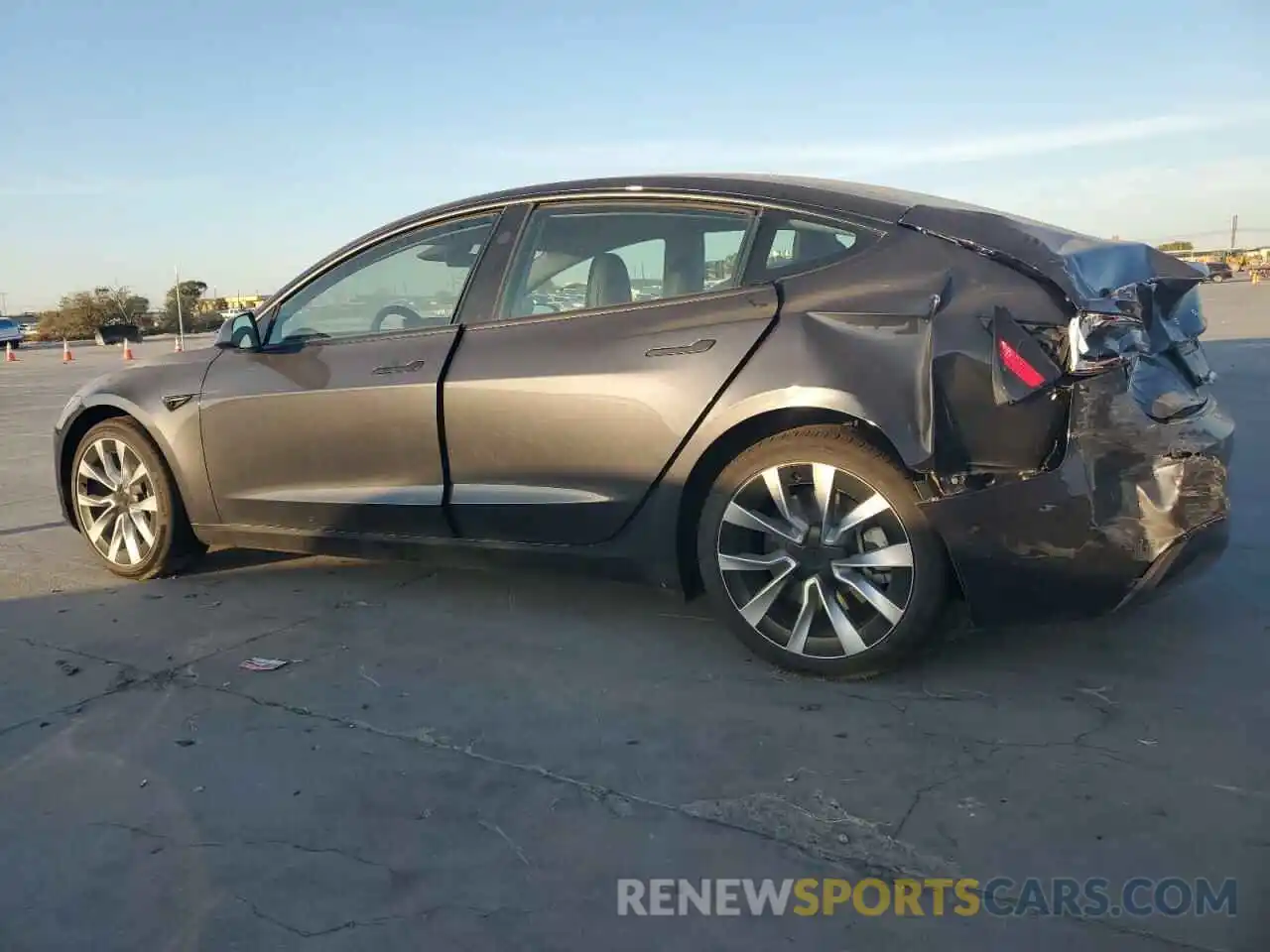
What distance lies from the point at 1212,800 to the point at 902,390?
1341mm

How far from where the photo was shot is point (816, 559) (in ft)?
10.8

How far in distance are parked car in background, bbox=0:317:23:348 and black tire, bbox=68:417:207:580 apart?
44.4m

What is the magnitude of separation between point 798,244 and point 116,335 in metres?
41.0

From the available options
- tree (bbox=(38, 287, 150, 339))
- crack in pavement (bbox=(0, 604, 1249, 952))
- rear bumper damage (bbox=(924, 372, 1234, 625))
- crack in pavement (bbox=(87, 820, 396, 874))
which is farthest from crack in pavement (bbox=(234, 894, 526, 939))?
tree (bbox=(38, 287, 150, 339))

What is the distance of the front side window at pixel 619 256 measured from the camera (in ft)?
11.7

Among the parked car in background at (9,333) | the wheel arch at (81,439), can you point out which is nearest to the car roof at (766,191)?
the wheel arch at (81,439)

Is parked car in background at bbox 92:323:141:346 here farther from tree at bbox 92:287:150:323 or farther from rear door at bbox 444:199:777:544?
rear door at bbox 444:199:777:544

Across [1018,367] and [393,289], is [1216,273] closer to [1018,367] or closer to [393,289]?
[1018,367]

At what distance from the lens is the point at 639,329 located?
11.7ft

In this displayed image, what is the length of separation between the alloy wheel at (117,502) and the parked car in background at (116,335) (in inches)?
1451

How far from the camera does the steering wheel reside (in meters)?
4.14

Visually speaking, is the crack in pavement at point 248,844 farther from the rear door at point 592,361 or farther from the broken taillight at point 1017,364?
the broken taillight at point 1017,364

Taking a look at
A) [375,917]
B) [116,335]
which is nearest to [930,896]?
[375,917]

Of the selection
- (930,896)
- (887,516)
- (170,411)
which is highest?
(170,411)
